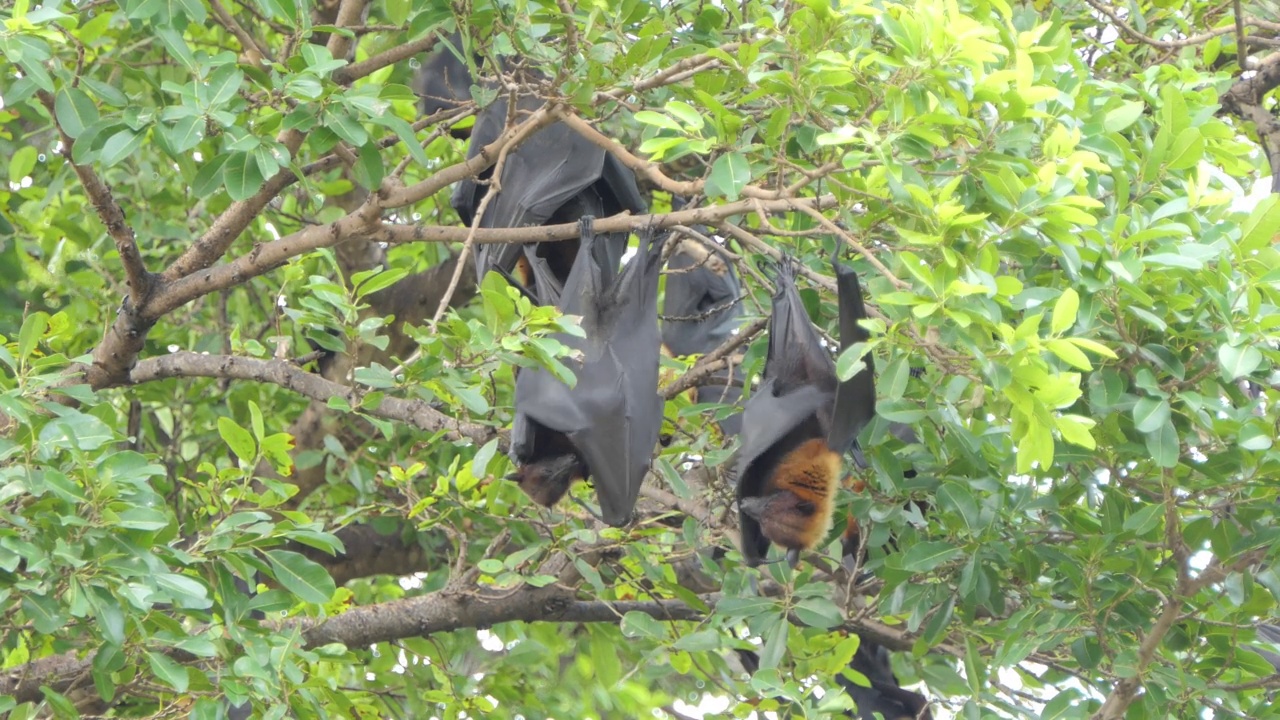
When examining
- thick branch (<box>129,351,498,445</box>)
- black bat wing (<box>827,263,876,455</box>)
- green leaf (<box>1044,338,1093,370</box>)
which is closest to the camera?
green leaf (<box>1044,338,1093,370</box>)

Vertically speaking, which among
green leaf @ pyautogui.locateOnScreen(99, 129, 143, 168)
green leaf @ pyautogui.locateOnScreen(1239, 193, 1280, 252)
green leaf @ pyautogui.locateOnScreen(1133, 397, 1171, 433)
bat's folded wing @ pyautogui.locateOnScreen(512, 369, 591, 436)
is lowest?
bat's folded wing @ pyautogui.locateOnScreen(512, 369, 591, 436)

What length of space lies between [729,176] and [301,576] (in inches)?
62.1

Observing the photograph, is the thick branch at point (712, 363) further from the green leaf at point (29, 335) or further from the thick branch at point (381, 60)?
the green leaf at point (29, 335)

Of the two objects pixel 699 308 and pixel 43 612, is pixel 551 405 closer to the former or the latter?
pixel 43 612

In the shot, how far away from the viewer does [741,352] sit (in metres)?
4.61

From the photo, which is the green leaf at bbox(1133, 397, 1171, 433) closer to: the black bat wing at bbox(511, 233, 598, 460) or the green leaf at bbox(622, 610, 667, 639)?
the black bat wing at bbox(511, 233, 598, 460)

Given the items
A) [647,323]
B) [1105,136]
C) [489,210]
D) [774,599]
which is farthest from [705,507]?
A: [1105,136]

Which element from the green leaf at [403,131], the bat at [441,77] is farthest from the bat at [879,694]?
the green leaf at [403,131]

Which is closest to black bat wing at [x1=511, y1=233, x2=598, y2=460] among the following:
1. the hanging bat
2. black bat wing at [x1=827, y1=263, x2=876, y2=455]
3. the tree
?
the tree

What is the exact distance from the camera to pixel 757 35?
11.8ft

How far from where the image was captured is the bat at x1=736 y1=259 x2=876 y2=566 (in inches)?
139

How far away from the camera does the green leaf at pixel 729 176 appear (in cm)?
294

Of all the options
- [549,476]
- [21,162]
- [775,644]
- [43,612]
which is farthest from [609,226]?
[21,162]

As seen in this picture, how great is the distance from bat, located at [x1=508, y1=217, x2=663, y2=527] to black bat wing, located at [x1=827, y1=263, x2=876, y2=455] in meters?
0.55
